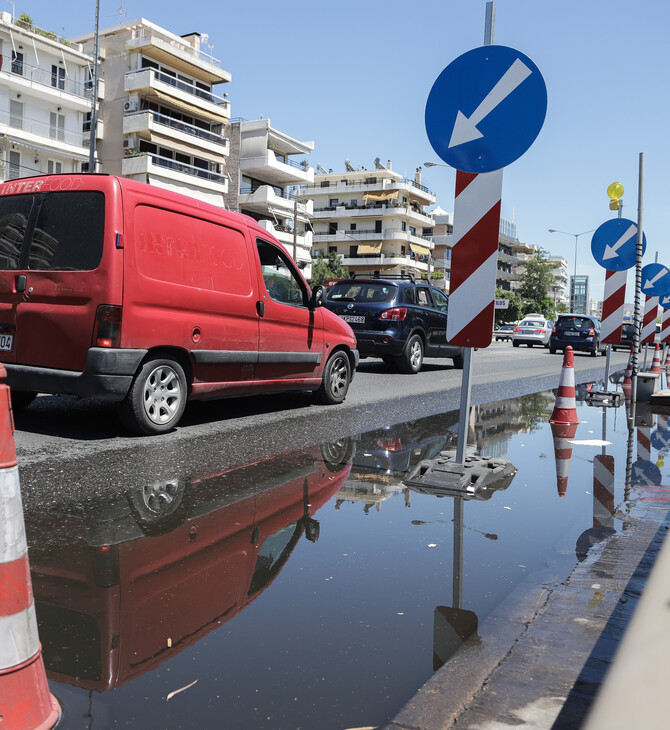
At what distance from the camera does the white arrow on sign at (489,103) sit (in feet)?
14.8

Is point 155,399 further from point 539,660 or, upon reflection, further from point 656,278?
point 656,278

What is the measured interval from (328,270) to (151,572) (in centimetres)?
7808

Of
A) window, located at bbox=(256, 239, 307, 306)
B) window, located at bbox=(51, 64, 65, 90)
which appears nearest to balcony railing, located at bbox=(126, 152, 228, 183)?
window, located at bbox=(51, 64, 65, 90)

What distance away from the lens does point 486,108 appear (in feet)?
15.2

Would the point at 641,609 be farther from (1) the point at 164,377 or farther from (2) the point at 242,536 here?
(1) the point at 164,377

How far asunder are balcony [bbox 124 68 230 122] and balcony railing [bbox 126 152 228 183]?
4.16 metres

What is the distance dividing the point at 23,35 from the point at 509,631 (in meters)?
50.7

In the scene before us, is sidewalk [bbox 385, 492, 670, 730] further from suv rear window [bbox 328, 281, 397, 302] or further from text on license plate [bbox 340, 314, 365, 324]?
suv rear window [bbox 328, 281, 397, 302]

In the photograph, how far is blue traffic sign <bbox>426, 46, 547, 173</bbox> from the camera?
4.52 m

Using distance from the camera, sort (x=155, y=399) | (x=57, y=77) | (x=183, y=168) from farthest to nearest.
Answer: (x=183, y=168), (x=57, y=77), (x=155, y=399)

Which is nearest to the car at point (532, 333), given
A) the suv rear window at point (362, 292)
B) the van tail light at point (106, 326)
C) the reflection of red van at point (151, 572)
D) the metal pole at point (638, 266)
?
the suv rear window at point (362, 292)

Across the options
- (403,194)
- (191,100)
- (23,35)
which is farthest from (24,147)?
(403,194)

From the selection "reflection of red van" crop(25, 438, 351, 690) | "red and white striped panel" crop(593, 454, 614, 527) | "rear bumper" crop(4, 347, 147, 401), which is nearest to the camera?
"reflection of red van" crop(25, 438, 351, 690)

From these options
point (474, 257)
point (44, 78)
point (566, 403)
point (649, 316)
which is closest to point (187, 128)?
point (44, 78)
